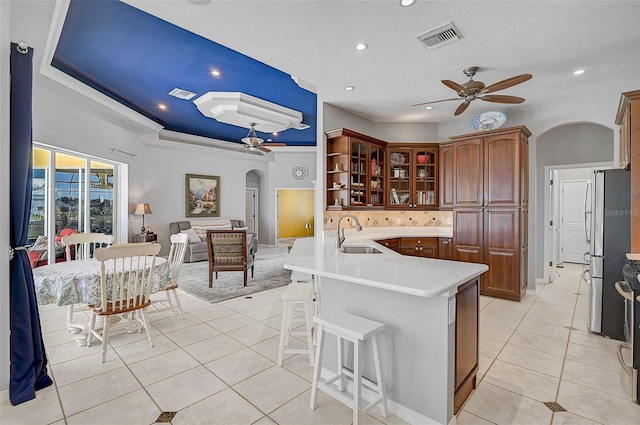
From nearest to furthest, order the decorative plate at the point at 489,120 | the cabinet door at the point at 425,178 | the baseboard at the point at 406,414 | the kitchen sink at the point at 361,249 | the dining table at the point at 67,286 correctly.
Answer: the baseboard at the point at 406,414, the dining table at the point at 67,286, the kitchen sink at the point at 361,249, the decorative plate at the point at 489,120, the cabinet door at the point at 425,178

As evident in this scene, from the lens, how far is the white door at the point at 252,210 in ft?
34.4

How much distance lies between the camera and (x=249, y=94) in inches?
217

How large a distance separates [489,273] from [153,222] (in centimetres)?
743

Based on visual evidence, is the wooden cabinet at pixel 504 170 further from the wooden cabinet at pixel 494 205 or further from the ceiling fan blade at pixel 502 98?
the ceiling fan blade at pixel 502 98

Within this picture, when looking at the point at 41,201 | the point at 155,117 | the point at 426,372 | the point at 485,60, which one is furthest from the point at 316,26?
the point at 155,117

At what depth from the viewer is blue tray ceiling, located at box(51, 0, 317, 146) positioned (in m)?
3.28

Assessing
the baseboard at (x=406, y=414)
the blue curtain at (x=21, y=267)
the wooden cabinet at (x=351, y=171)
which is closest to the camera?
the baseboard at (x=406, y=414)

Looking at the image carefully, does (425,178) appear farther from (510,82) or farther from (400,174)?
(510,82)

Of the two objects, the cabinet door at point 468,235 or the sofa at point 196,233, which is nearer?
the cabinet door at point 468,235

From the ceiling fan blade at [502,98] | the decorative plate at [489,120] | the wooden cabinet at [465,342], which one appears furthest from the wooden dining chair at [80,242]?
the decorative plate at [489,120]

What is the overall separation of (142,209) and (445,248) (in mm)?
6394

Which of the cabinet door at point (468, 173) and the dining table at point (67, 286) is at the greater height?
the cabinet door at point (468, 173)

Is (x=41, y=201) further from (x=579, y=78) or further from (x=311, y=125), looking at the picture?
(x=579, y=78)

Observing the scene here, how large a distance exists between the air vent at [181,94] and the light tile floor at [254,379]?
369cm
